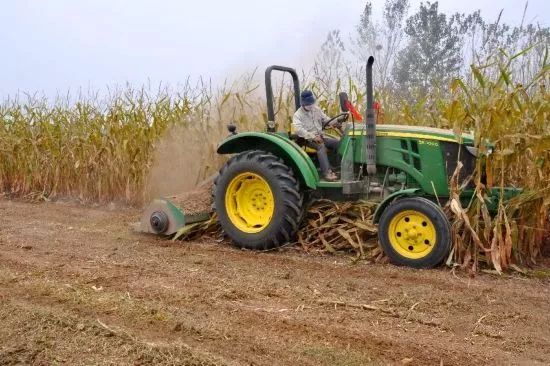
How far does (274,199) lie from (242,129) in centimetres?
239

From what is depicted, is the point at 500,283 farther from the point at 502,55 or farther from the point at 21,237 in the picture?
the point at 21,237

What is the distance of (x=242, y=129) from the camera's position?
8.16m

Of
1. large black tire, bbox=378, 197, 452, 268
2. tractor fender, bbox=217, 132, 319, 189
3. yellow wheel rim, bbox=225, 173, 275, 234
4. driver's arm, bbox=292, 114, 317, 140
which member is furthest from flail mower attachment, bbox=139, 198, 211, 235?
large black tire, bbox=378, 197, 452, 268

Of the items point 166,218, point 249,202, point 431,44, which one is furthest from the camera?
point 431,44

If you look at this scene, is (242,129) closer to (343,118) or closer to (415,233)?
(343,118)

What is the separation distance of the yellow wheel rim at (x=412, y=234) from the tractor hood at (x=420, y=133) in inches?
28.7

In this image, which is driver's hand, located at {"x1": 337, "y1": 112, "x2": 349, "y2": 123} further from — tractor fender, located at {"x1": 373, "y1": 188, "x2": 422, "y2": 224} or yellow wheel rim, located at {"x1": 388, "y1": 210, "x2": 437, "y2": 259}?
yellow wheel rim, located at {"x1": 388, "y1": 210, "x2": 437, "y2": 259}

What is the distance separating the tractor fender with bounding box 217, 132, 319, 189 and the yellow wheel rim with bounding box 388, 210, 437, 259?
36.0 inches

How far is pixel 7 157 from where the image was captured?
426 inches

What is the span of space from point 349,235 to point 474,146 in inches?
53.8

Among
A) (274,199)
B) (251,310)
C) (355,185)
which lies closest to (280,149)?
(274,199)

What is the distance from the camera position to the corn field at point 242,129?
522cm

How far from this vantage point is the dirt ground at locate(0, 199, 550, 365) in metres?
3.24

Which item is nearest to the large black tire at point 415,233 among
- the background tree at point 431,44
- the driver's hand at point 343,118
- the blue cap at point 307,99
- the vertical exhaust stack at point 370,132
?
the vertical exhaust stack at point 370,132
